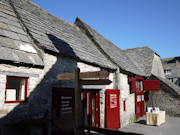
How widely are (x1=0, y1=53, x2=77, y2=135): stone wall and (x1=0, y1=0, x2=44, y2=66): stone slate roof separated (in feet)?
0.86

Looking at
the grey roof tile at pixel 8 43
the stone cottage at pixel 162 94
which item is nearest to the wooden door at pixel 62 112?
the grey roof tile at pixel 8 43

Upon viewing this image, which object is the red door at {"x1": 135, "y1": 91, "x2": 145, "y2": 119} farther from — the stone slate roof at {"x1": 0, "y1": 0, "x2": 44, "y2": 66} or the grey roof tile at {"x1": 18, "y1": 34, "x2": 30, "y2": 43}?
the grey roof tile at {"x1": 18, "y1": 34, "x2": 30, "y2": 43}

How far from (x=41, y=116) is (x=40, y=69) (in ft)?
5.29

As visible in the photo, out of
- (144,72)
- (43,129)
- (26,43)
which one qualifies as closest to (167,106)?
(144,72)

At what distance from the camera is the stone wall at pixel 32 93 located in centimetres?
447

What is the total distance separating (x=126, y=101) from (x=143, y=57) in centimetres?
874

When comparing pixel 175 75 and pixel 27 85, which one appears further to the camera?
pixel 175 75

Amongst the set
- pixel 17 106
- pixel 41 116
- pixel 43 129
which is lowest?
pixel 43 129

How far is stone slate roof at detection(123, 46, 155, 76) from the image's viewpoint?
54.1 ft

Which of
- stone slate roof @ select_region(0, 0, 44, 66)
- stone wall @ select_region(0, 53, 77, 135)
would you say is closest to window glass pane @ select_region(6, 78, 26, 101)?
stone wall @ select_region(0, 53, 77, 135)

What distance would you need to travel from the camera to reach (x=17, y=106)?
4734 millimetres

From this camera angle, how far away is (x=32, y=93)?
17.0 feet

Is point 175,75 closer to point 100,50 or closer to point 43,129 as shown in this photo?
point 100,50

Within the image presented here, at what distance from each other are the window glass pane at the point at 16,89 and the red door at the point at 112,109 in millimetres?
5048
